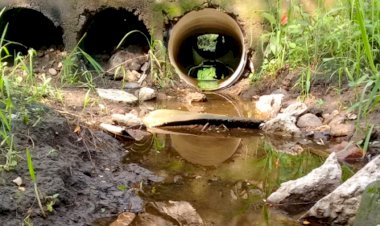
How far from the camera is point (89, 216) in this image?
2502 mm

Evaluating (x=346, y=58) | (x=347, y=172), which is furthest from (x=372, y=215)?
(x=346, y=58)

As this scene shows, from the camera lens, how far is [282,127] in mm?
4137

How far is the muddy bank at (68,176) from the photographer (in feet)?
7.83

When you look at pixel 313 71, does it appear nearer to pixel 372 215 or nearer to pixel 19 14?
pixel 372 215

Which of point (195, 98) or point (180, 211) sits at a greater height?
point (195, 98)

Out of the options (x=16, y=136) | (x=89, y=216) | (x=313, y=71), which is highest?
(x=313, y=71)

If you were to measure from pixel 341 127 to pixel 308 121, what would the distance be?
1.08ft

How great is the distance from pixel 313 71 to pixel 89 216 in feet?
9.81

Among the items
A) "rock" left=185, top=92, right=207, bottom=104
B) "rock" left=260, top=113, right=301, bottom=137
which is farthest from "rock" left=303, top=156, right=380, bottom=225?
"rock" left=185, top=92, right=207, bottom=104

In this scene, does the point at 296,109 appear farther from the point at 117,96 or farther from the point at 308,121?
the point at 117,96

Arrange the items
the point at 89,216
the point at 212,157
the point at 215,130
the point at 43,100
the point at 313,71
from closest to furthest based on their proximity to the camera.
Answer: the point at 89,216, the point at 212,157, the point at 43,100, the point at 215,130, the point at 313,71

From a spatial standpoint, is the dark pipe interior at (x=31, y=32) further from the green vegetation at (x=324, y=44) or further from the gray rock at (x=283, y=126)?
the gray rock at (x=283, y=126)

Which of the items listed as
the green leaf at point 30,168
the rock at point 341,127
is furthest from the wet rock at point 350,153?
the green leaf at point 30,168

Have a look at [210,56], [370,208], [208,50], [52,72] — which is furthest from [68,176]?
[208,50]
